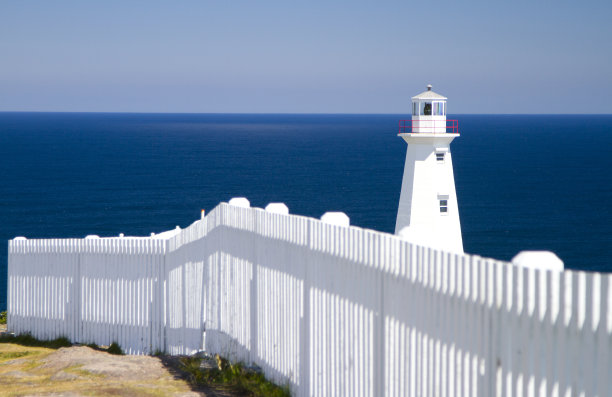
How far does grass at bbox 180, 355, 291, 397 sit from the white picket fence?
146 millimetres

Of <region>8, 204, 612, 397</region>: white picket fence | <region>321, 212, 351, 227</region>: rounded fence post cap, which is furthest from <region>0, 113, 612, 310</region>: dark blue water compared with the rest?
<region>321, 212, 351, 227</region>: rounded fence post cap

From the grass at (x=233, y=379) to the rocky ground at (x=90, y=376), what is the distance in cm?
19

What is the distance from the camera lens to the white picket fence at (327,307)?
444cm

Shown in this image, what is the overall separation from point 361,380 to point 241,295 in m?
2.74

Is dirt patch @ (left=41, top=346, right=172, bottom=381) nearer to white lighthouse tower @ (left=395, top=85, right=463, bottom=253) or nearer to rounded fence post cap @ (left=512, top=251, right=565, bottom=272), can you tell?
rounded fence post cap @ (left=512, top=251, right=565, bottom=272)

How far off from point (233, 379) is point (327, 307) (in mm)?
1908

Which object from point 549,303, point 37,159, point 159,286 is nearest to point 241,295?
point 159,286

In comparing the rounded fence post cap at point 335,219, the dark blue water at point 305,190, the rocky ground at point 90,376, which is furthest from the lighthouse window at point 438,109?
the dark blue water at point 305,190

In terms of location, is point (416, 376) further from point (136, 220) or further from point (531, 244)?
point (136, 220)

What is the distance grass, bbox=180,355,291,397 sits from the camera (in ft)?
26.5

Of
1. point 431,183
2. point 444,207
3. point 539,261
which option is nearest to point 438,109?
point 431,183

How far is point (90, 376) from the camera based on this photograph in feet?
28.3

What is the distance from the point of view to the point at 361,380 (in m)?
6.72

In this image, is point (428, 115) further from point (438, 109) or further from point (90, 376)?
point (90, 376)
